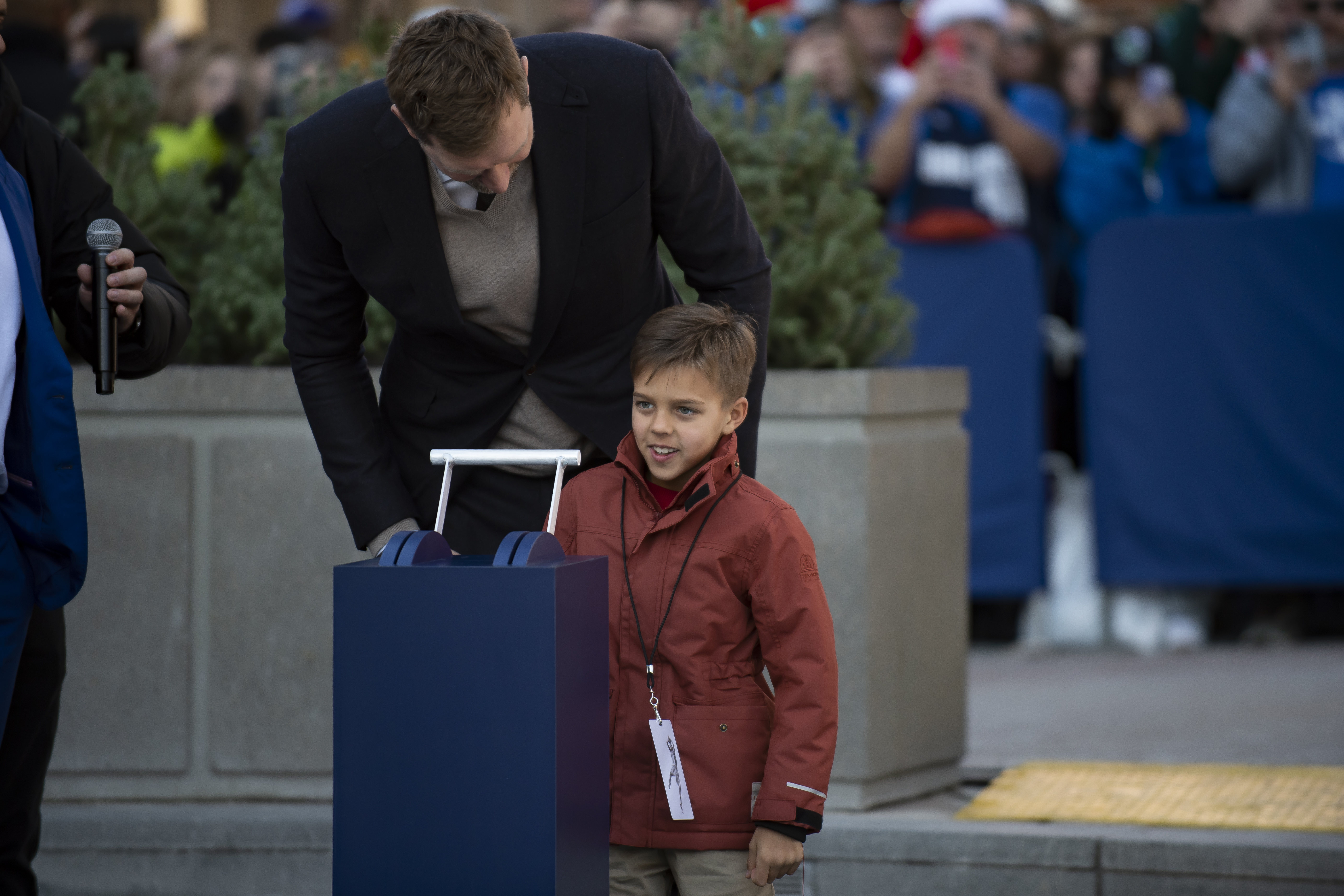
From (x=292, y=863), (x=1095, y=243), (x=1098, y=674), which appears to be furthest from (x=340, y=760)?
(x=1095, y=243)

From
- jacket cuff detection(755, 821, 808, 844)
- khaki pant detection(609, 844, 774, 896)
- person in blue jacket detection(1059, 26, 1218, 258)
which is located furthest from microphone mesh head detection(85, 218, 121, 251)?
person in blue jacket detection(1059, 26, 1218, 258)

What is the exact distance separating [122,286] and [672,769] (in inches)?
49.6

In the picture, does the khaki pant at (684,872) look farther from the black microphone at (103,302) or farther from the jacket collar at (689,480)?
the black microphone at (103,302)

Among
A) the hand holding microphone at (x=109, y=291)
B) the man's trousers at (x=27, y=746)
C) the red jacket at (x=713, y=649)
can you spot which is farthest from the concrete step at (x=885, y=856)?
the hand holding microphone at (x=109, y=291)

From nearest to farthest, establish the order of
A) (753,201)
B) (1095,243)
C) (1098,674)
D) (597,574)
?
(597,574) → (753,201) → (1098,674) → (1095,243)

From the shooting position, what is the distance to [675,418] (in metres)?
2.81

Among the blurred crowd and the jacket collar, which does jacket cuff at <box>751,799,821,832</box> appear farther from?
the blurred crowd

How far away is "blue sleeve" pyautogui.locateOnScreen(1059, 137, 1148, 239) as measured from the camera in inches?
283

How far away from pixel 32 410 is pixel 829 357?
230 centimetres

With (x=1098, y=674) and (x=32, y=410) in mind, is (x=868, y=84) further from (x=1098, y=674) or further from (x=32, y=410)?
(x=32, y=410)

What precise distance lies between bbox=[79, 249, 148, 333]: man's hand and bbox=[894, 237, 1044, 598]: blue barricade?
4.31 metres

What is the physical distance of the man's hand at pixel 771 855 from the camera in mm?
2717

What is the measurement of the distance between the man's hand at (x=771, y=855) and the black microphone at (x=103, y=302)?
1.32 meters

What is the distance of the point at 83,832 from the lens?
4371 mm
